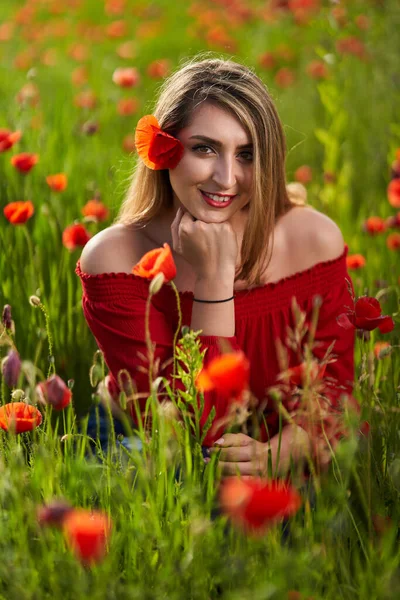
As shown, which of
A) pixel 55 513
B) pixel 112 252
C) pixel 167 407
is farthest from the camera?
pixel 112 252

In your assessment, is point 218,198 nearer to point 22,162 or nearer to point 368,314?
point 368,314

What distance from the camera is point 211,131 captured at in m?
1.77

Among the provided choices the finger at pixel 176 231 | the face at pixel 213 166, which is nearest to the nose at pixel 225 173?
the face at pixel 213 166

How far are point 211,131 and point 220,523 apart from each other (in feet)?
2.82

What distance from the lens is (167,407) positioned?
60.7 inches

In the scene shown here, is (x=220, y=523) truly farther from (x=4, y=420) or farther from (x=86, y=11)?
(x=86, y=11)

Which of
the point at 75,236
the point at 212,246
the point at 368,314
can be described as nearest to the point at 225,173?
the point at 212,246

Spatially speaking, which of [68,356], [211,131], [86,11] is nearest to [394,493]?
[211,131]

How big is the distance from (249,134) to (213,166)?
4.3 inches

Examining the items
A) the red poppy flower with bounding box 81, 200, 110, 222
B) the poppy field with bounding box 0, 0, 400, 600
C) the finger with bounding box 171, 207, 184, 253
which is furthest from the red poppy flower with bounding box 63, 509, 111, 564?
the red poppy flower with bounding box 81, 200, 110, 222

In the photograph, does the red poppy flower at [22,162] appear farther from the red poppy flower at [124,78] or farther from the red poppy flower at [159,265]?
the red poppy flower at [159,265]

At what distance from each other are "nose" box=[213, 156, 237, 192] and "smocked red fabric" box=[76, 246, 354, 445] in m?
0.32

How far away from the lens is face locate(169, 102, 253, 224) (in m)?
1.77

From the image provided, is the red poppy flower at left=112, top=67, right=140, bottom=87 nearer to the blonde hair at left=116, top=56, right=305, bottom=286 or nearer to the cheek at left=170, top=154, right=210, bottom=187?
the blonde hair at left=116, top=56, right=305, bottom=286
